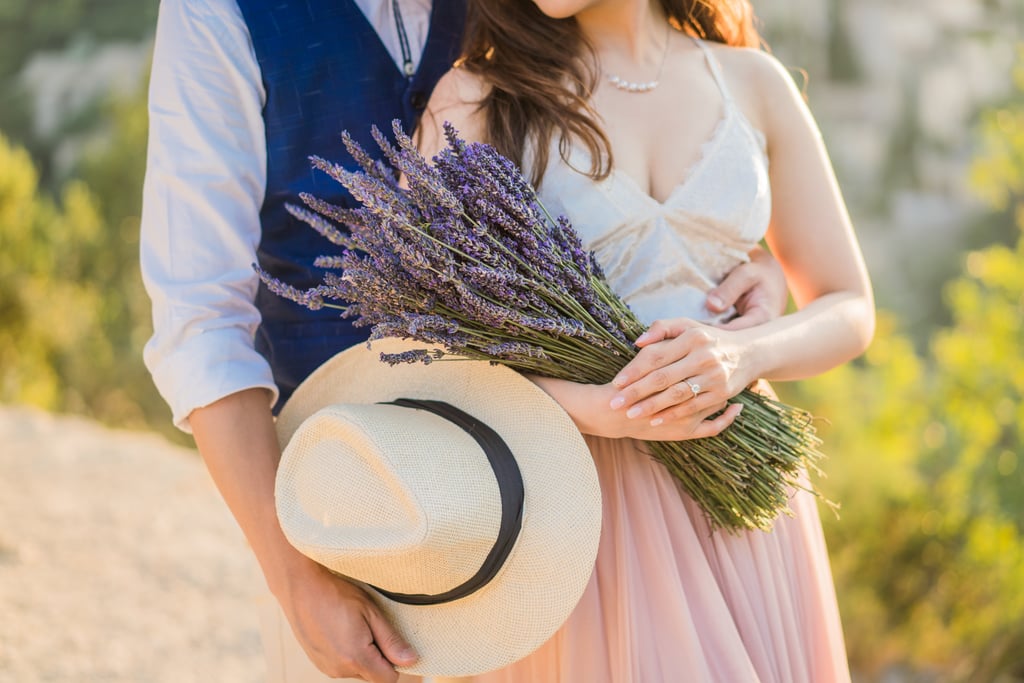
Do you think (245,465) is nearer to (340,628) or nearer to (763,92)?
(340,628)

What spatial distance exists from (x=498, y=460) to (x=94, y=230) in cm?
694

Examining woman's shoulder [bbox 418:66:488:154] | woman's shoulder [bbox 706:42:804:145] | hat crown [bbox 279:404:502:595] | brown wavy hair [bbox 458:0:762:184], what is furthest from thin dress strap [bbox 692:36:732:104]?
hat crown [bbox 279:404:502:595]

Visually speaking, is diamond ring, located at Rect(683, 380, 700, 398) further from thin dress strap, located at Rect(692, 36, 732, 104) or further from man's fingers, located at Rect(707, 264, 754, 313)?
thin dress strap, located at Rect(692, 36, 732, 104)

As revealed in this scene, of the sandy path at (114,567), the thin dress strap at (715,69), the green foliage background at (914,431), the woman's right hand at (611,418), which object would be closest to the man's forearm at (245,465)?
the woman's right hand at (611,418)

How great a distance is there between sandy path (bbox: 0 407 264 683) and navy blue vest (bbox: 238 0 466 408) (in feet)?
4.54

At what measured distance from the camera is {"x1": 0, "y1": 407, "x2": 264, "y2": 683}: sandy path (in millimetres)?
3176

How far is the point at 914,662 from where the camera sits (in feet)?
15.6

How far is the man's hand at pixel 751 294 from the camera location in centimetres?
168

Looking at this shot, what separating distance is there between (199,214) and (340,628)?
719 millimetres

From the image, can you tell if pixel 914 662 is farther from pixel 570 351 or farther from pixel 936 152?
pixel 936 152

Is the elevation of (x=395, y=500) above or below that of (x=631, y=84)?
below

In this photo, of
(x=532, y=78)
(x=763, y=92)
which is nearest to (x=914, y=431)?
(x=763, y=92)

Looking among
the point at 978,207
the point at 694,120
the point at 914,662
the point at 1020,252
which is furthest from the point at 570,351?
the point at 978,207

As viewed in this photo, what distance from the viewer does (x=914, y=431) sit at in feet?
15.6
